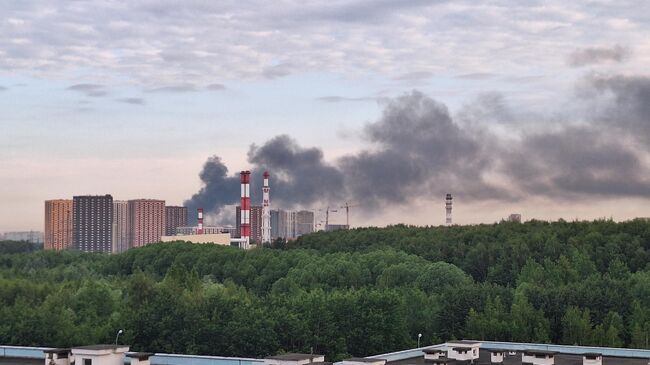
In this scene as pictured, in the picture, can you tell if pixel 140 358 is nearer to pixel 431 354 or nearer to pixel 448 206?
pixel 431 354

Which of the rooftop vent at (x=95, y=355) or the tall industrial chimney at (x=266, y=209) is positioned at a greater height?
the tall industrial chimney at (x=266, y=209)

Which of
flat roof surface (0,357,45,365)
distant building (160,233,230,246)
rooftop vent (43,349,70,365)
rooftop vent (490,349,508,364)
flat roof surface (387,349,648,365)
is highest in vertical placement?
distant building (160,233,230,246)

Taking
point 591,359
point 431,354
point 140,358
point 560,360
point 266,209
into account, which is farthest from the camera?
point 266,209

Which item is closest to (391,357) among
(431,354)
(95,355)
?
(431,354)

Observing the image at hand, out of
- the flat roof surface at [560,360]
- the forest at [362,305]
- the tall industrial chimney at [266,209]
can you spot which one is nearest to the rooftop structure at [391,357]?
the flat roof surface at [560,360]

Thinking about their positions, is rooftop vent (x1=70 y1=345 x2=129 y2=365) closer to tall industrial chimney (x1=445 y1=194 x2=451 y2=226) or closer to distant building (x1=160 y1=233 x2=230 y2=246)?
distant building (x1=160 y1=233 x2=230 y2=246)

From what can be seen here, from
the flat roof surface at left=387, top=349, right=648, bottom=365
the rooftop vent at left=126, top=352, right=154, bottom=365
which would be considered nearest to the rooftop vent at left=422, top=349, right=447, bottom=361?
the flat roof surface at left=387, top=349, right=648, bottom=365

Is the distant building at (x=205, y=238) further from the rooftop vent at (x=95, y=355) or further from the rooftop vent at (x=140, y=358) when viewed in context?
the rooftop vent at (x=140, y=358)

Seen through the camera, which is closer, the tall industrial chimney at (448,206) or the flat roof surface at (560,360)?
the flat roof surface at (560,360)

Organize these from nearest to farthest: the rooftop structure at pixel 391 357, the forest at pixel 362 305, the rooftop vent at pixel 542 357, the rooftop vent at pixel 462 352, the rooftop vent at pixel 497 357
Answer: the rooftop structure at pixel 391 357, the rooftop vent at pixel 542 357, the rooftop vent at pixel 497 357, the rooftop vent at pixel 462 352, the forest at pixel 362 305
